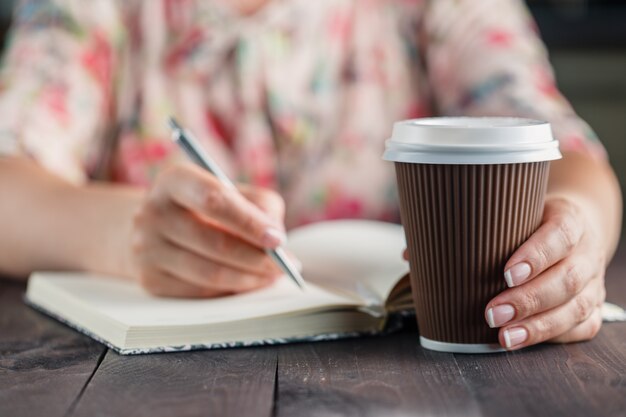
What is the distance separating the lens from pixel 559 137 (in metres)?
1.11

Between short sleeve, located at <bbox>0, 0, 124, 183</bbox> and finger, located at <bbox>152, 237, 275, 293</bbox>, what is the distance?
0.40m

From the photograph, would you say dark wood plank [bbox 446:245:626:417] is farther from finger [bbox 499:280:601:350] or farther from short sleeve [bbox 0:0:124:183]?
short sleeve [bbox 0:0:124:183]

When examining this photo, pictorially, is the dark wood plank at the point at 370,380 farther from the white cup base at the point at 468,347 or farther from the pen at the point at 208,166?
the pen at the point at 208,166

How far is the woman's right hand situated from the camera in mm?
830

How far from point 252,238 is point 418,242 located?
0.18 metres

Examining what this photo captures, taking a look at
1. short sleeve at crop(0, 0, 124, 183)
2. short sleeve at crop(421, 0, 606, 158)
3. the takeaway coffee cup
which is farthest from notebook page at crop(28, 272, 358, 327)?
short sleeve at crop(421, 0, 606, 158)

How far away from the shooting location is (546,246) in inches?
28.4

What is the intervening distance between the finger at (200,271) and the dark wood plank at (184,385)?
114 millimetres

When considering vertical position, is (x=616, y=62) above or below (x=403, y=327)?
below

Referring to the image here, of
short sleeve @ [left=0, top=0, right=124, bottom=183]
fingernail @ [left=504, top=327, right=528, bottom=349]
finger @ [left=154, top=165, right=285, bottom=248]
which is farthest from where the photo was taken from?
short sleeve @ [left=0, top=0, right=124, bottom=183]

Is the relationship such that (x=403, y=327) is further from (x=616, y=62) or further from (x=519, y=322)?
(x=616, y=62)

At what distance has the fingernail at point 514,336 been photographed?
2.35ft

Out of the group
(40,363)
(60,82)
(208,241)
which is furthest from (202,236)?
(60,82)

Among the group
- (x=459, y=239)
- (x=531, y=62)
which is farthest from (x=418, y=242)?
(x=531, y=62)
